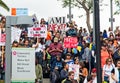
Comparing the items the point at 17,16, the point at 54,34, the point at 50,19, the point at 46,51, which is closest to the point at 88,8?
the point at 50,19

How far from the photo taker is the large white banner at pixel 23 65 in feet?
37.1

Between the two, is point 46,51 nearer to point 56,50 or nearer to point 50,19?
point 56,50

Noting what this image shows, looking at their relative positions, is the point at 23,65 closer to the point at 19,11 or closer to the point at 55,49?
the point at 19,11

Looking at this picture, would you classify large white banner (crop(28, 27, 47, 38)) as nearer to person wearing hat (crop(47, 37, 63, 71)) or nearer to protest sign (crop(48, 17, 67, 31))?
person wearing hat (crop(47, 37, 63, 71))

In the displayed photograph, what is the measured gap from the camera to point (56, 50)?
2188 centimetres

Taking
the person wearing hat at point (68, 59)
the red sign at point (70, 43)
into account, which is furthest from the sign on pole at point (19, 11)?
the red sign at point (70, 43)

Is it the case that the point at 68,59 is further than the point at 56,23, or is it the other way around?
the point at 56,23

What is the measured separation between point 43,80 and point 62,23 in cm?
618

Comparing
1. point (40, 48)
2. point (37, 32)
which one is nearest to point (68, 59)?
point (37, 32)

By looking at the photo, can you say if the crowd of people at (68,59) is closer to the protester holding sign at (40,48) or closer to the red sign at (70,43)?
the protester holding sign at (40,48)

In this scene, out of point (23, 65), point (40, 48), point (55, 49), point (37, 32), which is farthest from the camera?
point (40, 48)

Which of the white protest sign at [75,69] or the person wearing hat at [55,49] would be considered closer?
the white protest sign at [75,69]

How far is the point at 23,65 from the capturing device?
37.1ft

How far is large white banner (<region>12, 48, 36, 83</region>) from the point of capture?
37.1 ft
